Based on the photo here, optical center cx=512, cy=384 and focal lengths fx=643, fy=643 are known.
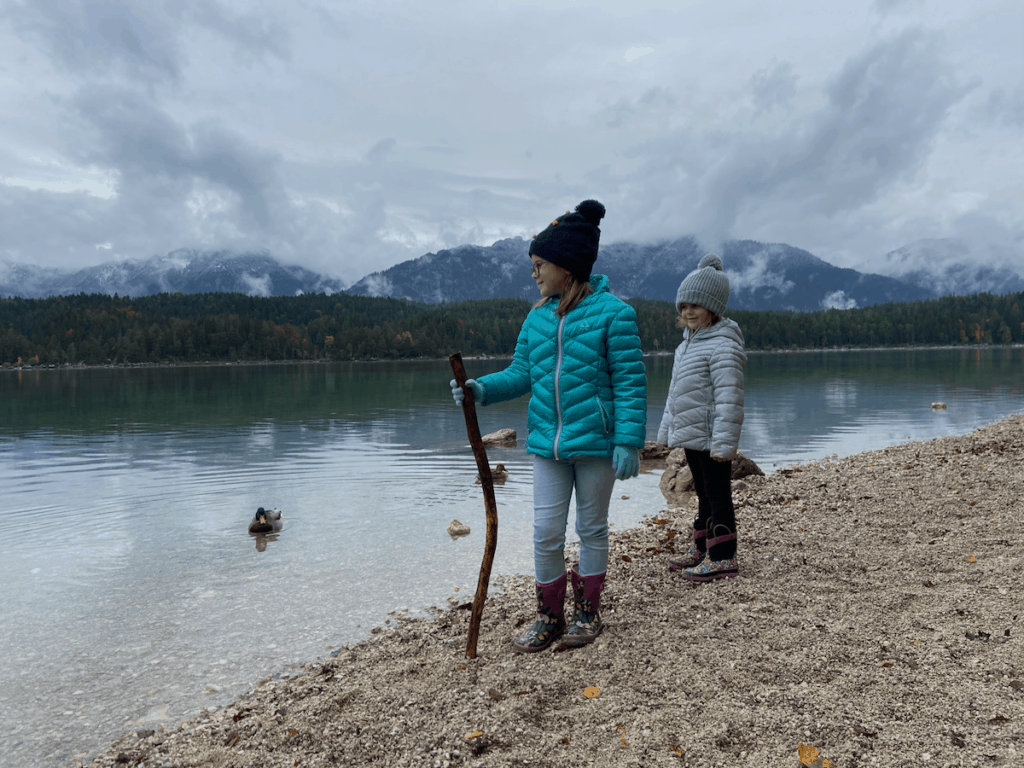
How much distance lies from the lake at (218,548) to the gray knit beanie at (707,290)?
4.17 meters

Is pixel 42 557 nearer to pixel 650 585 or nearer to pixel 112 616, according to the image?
pixel 112 616

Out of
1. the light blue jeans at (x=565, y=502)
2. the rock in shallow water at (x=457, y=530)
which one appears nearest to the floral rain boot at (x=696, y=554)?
the light blue jeans at (x=565, y=502)

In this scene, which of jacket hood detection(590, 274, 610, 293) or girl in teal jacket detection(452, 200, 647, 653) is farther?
jacket hood detection(590, 274, 610, 293)

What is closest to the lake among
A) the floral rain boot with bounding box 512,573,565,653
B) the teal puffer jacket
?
the floral rain boot with bounding box 512,573,565,653

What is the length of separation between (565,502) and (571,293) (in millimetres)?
1639

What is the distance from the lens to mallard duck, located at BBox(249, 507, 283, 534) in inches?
436

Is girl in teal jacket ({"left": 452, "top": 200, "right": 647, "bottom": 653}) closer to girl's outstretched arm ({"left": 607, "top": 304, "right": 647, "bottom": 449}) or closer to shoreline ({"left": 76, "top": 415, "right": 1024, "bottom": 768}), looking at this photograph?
girl's outstretched arm ({"left": 607, "top": 304, "right": 647, "bottom": 449})

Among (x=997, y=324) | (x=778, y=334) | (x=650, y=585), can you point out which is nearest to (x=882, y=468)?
(x=650, y=585)

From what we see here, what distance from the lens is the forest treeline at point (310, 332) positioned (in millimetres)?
150500

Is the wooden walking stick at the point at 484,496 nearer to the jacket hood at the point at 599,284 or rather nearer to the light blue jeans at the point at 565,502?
the light blue jeans at the point at 565,502

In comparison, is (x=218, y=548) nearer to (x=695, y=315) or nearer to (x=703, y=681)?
(x=695, y=315)

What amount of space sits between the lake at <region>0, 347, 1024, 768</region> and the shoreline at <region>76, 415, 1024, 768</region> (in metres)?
0.79

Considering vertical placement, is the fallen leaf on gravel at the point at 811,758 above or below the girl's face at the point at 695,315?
below

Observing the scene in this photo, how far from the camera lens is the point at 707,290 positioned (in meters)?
6.41
